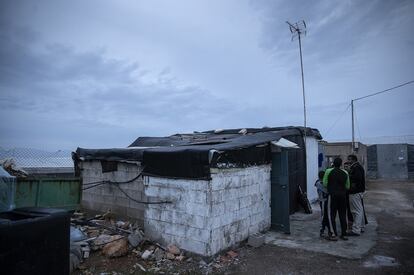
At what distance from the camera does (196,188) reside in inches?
261

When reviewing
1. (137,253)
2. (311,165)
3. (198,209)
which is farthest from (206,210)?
(311,165)

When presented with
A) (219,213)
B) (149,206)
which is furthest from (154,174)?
(219,213)

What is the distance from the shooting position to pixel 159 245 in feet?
23.7

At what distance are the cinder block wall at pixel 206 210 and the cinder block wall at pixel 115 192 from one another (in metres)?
0.88

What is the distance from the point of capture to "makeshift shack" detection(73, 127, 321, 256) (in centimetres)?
656

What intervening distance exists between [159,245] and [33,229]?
347 centimetres

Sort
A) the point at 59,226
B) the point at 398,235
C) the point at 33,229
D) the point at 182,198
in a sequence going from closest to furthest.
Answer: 1. the point at 33,229
2. the point at 59,226
3. the point at 182,198
4. the point at 398,235

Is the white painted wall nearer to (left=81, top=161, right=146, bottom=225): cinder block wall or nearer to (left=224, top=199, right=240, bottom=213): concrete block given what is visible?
(left=224, top=199, right=240, bottom=213): concrete block

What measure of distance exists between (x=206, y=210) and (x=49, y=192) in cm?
579

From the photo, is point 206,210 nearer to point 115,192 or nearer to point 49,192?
point 115,192

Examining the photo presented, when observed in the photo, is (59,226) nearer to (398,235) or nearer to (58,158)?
(398,235)

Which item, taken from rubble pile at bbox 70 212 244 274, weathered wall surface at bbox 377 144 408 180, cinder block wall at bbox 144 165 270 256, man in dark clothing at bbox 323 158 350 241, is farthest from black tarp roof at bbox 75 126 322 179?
weathered wall surface at bbox 377 144 408 180

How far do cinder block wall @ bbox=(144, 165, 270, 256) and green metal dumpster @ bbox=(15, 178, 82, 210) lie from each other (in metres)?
3.73

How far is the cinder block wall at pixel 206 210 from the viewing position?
6.46 meters
